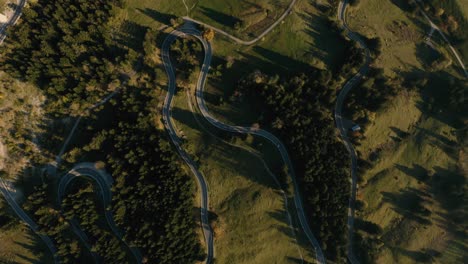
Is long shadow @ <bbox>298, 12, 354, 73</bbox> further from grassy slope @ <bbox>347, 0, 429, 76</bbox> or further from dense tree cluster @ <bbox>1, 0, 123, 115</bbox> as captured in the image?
dense tree cluster @ <bbox>1, 0, 123, 115</bbox>

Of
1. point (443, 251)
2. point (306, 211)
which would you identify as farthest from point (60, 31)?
point (443, 251)

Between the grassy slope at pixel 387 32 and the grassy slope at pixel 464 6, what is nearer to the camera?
the grassy slope at pixel 387 32

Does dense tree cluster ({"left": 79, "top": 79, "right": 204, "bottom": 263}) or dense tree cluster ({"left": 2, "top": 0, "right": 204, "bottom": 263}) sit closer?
dense tree cluster ({"left": 79, "top": 79, "right": 204, "bottom": 263})

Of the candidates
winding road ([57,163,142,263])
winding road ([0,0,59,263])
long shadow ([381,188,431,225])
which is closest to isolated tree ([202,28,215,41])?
winding road ([57,163,142,263])

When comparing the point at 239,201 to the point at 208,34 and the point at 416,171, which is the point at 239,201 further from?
the point at 416,171

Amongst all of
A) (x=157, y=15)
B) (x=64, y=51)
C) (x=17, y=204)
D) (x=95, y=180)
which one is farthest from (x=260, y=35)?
(x=17, y=204)

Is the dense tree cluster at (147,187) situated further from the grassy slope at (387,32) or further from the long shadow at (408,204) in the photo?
the grassy slope at (387,32)

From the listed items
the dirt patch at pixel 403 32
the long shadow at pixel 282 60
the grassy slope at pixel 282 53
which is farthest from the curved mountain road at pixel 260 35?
the dirt patch at pixel 403 32
